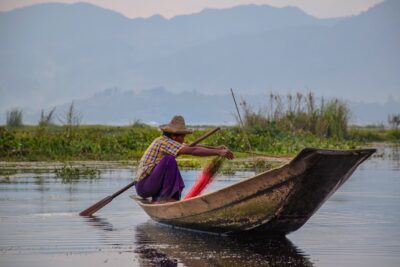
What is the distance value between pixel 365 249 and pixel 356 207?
4.14 m

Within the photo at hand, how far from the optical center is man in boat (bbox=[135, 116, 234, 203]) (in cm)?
1088

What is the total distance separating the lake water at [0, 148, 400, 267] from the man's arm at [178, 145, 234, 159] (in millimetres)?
813

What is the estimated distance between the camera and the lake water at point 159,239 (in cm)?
907

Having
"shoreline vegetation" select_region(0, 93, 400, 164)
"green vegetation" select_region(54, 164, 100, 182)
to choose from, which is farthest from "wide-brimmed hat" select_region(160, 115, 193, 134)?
"green vegetation" select_region(54, 164, 100, 182)

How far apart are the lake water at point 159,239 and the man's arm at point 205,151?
0.81m

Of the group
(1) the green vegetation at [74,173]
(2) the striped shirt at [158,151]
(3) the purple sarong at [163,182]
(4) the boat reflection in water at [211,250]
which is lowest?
(4) the boat reflection in water at [211,250]

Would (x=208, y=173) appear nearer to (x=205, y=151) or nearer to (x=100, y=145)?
(x=205, y=151)

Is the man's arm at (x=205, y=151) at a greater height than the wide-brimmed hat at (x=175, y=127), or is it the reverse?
the wide-brimmed hat at (x=175, y=127)

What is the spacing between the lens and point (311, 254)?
941cm

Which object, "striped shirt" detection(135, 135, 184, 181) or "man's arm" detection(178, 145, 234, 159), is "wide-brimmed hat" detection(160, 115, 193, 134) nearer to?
"striped shirt" detection(135, 135, 184, 181)

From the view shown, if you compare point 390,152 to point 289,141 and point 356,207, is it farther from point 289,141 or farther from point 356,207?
point 356,207

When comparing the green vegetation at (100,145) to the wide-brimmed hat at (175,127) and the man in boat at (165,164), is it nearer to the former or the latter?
the man in boat at (165,164)

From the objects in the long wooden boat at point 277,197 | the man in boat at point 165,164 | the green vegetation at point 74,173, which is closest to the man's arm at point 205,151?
the man in boat at point 165,164

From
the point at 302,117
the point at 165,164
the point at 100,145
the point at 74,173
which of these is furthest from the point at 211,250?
the point at 302,117
